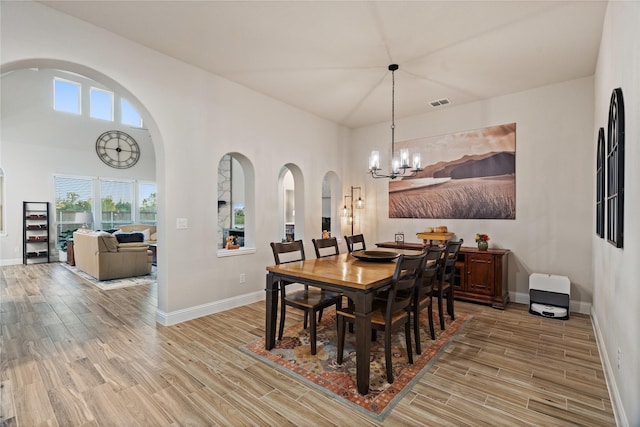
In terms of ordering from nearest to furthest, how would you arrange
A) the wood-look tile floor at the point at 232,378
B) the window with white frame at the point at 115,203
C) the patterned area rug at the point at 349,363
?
1. the wood-look tile floor at the point at 232,378
2. the patterned area rug at the point at 349,363
3. the window with white frame at the point at 115,203

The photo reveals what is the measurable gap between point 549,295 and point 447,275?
4.85 feet

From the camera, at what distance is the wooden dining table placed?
87.7 inches

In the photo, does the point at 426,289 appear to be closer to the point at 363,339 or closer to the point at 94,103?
the point at 363,339

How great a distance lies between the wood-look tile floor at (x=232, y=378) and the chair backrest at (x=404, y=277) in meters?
0.58

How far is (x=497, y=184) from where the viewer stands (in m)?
4.62

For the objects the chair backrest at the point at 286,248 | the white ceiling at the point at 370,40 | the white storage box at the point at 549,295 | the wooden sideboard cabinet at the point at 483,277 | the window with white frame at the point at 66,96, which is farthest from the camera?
the window with white frame at the point at 66,96

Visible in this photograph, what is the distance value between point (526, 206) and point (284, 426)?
4246mm

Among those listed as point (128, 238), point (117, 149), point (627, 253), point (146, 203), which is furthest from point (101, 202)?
point (627, 253)

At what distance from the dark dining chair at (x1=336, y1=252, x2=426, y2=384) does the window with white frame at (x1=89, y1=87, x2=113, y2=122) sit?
32.6 ft

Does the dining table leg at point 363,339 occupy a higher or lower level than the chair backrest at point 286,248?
lower

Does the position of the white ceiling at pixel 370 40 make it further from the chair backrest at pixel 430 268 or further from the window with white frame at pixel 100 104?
the window with white frame at pixel 100 104

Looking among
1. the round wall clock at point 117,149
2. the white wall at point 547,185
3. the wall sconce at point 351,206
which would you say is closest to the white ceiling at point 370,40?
the white wall at point 547,185

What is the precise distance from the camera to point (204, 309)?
12.6 ft

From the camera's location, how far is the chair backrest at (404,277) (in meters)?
2.31
